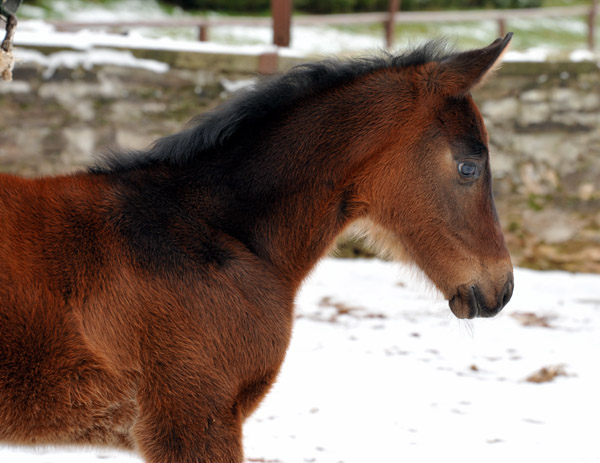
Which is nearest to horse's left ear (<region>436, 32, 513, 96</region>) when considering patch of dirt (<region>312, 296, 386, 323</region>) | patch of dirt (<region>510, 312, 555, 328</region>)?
patch of dirt (<region>312, 296, 386, 323</region>)

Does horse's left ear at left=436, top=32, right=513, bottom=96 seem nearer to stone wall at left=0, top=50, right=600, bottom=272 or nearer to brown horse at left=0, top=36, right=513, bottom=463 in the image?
brown horse at left=0, top=36, right=513, bottom=463

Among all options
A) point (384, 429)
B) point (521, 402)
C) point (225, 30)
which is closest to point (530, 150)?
point (521, 402)

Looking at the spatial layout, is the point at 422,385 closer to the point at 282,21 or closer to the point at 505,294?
the point at 505,294

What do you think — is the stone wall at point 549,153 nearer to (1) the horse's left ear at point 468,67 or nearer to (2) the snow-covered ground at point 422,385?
(2) the snow-covered ground at point 422,385

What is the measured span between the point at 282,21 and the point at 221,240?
502cm

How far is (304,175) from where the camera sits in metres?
2.58

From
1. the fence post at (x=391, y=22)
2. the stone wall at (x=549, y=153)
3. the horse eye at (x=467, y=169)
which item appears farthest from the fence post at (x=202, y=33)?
the horse eye at (x=467, y=169)

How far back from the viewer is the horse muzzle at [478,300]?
2.63 m

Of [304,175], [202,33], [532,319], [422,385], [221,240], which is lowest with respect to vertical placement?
[532,319]

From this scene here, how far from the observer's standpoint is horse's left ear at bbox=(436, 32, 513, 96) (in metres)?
2.47

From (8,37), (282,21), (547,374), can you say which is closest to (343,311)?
(547,374)

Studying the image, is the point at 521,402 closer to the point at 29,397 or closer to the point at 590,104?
the point at 29,397

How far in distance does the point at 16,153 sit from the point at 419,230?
4.81 m

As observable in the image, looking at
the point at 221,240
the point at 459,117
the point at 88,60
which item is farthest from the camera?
the point at 88,60
